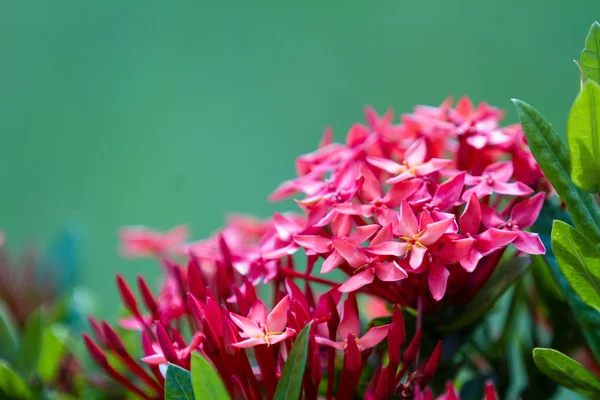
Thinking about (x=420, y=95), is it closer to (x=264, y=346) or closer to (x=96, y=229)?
(x=96, y=229)

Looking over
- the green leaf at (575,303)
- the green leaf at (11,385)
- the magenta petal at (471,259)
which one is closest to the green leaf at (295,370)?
the magenta petal at (471,259)

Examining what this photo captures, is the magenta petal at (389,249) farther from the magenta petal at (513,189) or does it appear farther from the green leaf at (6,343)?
the green leaf at (6,343)

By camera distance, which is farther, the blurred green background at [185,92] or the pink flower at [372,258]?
the blurred green background at [185,92]

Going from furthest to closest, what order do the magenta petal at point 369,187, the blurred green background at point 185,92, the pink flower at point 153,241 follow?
1. the blurred green background at point 185,92
2. the pink flower at point 153,241
3. the magenta petal at point 369,187

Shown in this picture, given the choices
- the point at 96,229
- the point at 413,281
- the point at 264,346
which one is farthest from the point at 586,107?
the point at 96,229

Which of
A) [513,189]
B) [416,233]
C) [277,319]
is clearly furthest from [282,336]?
[513,189]

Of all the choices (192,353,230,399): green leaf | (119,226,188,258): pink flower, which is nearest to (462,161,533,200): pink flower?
(192,353,230,399): green leaf
